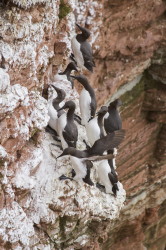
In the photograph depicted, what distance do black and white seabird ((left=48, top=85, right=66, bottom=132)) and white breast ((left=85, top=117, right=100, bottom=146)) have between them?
559 mm

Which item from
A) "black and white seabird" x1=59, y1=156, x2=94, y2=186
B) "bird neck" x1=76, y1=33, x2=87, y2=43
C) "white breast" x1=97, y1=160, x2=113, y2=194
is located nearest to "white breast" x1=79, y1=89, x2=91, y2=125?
"white breast" x1=97, y1=160, x2=113, y2=194

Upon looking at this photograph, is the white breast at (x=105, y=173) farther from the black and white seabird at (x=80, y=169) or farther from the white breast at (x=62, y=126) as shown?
the white breast at (x=62, y=126)

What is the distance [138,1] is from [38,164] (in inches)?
278

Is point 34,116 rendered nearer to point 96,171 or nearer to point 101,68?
point 96,171

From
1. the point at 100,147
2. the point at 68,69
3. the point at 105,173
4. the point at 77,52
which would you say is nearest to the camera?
the point at 100,147

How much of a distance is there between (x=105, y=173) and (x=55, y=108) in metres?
1.46

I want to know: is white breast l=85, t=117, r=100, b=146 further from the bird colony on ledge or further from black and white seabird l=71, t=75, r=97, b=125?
black and white seabird l=71, t=75, r=97, b=125

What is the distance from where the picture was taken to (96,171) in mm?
9344

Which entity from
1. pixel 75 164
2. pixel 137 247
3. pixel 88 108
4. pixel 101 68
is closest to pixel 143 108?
pixel 101 68

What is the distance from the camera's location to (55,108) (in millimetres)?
9406

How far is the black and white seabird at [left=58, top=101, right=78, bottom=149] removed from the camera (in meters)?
8.73

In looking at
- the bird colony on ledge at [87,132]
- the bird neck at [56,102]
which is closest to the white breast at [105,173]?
the bird colony on ledge at [87,132]

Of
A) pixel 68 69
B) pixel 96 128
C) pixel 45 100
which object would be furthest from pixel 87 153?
pixel 68 69

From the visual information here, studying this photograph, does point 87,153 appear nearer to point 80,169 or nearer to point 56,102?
point 80,169
